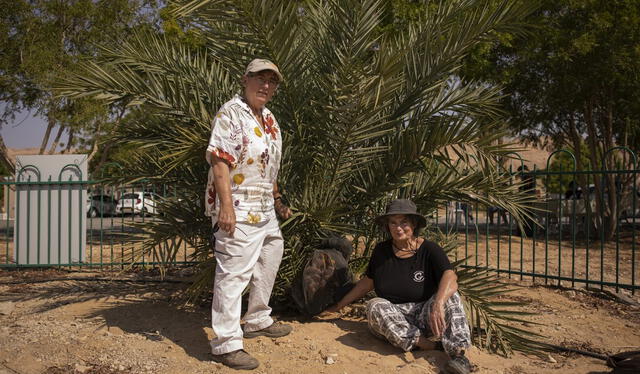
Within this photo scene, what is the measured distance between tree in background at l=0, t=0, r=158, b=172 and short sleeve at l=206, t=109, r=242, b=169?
324 inches

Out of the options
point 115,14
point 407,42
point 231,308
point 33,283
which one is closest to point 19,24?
point 115,14

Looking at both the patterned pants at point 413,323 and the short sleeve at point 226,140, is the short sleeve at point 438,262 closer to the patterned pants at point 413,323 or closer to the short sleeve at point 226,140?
the patterned pants at point 413,323

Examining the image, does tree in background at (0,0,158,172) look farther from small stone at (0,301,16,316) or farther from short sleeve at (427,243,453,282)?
short sleeve at (427,243,453,282)

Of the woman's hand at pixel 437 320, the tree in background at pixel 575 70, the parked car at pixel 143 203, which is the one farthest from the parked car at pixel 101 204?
the tree in background at pixel 575 70

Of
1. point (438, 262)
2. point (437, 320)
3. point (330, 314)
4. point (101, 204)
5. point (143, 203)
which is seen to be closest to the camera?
point (437, 320)

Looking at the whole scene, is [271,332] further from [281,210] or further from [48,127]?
[48,127]

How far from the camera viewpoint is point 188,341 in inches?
157

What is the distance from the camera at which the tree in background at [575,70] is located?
10453mm

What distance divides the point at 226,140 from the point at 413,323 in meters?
1.73

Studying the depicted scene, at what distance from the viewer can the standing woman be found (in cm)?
337

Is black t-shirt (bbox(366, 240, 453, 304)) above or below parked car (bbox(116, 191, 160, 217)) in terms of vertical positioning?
below

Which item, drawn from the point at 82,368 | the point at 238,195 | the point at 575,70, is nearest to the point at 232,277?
the point at 238,195

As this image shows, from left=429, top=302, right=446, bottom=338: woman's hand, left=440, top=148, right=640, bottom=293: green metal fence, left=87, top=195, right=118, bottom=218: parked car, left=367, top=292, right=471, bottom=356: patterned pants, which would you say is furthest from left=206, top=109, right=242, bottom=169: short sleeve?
left=87, top=195, right=118, bottom=218: parked car

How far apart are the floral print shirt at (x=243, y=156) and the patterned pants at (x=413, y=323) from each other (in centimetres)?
99
